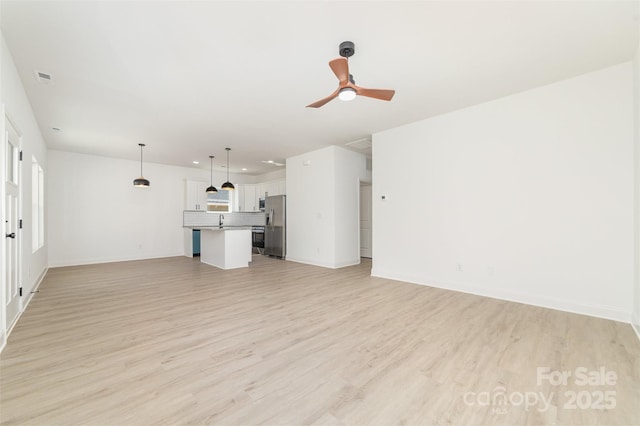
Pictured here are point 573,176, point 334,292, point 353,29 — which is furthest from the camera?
point 334,292

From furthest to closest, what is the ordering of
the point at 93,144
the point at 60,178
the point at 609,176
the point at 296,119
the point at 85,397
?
the point at 60,178, the point at 93,144, the point at 296,119, the point at 609,176, the point at 85,397

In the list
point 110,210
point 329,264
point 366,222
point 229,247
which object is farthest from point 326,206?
point 110,210

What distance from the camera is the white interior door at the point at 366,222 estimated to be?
7942 millimetres

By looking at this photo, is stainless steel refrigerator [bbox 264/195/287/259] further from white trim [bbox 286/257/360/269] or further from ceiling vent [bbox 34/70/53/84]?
ceiling vent [bbox 34/70/53/84]

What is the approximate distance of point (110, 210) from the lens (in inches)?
291

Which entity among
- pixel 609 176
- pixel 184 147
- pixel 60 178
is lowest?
pixel 609 176

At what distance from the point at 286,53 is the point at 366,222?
5.84 metres

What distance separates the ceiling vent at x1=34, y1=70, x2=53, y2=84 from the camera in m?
3.12

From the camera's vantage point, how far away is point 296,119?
182 inches

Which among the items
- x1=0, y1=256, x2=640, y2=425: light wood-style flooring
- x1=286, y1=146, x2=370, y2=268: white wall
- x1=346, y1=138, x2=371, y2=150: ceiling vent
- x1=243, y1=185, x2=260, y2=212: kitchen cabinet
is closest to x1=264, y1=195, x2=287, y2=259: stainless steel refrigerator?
x1=286, y1=146, x2=370, y2=268: white wall

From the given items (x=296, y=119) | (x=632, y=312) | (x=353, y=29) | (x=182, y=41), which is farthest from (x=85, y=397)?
(x=632, y=312)

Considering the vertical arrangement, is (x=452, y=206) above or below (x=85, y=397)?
above

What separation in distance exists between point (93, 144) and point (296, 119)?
16.1ft

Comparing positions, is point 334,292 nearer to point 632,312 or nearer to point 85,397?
point 85,397
